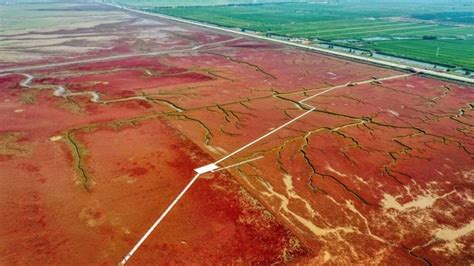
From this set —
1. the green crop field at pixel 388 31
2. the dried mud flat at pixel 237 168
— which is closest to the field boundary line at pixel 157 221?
the dried mud flat at pixel 237 168

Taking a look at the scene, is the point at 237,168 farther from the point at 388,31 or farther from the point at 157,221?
the point at 388,31

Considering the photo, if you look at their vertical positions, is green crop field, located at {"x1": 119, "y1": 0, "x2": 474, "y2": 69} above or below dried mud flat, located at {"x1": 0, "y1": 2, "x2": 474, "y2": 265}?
above

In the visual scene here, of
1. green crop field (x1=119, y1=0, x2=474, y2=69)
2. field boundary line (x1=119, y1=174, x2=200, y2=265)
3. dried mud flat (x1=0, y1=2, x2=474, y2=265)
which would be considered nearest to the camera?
field boundary line (x1=119, y1=174, x2=200, y2=265)

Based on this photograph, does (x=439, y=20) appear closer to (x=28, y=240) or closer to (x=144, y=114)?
(x=144, y=114)

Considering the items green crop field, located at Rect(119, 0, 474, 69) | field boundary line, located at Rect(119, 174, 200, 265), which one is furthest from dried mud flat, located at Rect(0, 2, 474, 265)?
green crop field, located at Rect(119, 0, 474, 69)

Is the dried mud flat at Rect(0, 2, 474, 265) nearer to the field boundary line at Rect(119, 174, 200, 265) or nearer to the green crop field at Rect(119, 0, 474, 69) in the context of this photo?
the field boundary line at Rect(119, 174, 200, 265)

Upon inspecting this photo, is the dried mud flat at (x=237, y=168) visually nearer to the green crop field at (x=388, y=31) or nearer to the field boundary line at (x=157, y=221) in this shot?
the field boundary line at (x=157, y=221)

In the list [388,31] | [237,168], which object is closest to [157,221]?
[237,168]

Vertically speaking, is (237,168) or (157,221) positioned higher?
(237,168)
